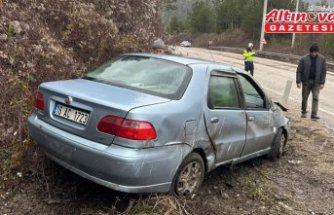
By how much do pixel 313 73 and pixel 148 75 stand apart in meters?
7.26

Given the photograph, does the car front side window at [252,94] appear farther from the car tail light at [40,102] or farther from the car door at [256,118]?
the car tail light at [40,102]

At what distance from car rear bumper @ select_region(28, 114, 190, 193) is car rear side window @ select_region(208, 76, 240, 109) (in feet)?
2.64

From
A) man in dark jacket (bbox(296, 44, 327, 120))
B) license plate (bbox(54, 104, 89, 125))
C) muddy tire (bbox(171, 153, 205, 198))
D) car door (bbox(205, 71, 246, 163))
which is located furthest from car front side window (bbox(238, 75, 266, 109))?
man in dark jacket (bbox(296, 44, 327, 120))

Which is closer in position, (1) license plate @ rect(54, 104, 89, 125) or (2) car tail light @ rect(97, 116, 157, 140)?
(2) car tail light @ rect(97, 116, 157, 140)

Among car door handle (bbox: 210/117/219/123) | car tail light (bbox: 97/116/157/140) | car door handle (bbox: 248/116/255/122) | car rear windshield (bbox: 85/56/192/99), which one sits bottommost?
car door handle (bbox: 248/116/255/122)

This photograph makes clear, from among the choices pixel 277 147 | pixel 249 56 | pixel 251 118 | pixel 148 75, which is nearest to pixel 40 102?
pixel 148 75

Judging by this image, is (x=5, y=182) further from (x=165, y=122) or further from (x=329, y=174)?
(x=329, y=174)

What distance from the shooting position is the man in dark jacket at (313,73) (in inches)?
436

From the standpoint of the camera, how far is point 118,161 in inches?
154

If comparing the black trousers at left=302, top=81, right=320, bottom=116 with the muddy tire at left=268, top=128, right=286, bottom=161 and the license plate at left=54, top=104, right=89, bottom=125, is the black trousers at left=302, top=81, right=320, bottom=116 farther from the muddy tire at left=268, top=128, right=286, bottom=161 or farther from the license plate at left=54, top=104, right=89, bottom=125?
the license plate at left=54, top=104, right=89, bottom=125

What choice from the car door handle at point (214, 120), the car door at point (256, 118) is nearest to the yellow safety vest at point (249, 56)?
the car door at point (256, 118)

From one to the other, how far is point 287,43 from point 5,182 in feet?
178

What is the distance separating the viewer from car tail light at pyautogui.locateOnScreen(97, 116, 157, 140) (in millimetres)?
3988

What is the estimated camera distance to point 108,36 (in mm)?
9344
